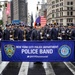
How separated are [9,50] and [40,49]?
1347 millimetres

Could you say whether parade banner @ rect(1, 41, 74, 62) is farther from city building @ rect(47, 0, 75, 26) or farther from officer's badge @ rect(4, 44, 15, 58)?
city building @ rect(47, 0, 75, 26)

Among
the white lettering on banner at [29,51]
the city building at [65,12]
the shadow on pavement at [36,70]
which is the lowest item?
the shadow on pavement at [36,70]

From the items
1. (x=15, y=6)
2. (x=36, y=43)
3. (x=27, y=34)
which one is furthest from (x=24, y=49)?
(x=15, y=6)

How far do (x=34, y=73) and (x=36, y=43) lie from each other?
1.43 meters

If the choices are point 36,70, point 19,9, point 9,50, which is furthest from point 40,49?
point 19,9

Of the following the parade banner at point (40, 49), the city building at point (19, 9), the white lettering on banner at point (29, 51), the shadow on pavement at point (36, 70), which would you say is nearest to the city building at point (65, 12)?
the city building at point (19, 9)

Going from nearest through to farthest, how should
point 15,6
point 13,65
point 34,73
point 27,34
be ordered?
point 34,73, point 13,65, point 27,34, point 15,6

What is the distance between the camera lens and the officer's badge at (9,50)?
13633 mm

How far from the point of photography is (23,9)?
176125 millimetres

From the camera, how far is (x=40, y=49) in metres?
13.7

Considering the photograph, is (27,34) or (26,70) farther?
(27,34)

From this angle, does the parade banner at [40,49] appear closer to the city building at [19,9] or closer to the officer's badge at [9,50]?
the officer's badge at [9,50]

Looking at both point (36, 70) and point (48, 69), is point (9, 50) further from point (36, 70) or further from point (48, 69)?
point (48, 69)

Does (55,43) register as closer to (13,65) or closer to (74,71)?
(74,71)
